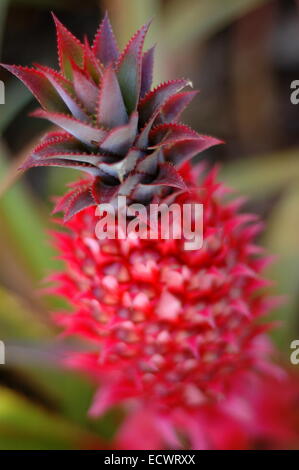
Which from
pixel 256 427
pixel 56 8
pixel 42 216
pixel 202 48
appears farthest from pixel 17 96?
pixel 256 427

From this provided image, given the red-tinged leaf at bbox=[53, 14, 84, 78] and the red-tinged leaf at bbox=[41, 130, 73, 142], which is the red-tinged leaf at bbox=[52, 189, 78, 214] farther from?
the red-tinged leaf at bbox=[53, 14, 84, 78]

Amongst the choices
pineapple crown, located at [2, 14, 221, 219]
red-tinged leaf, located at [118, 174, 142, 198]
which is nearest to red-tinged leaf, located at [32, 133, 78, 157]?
pineapple crown, located at [2, 14, 221, 219]

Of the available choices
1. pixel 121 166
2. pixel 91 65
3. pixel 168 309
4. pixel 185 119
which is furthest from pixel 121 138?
pixel 185 119

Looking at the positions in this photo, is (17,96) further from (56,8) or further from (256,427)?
(256,427)

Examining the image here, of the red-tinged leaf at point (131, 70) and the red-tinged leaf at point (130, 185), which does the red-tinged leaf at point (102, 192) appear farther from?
the red-tinged leaf at point (131, 70)

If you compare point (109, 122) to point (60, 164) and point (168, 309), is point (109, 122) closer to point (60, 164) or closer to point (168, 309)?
point (60, 164)
